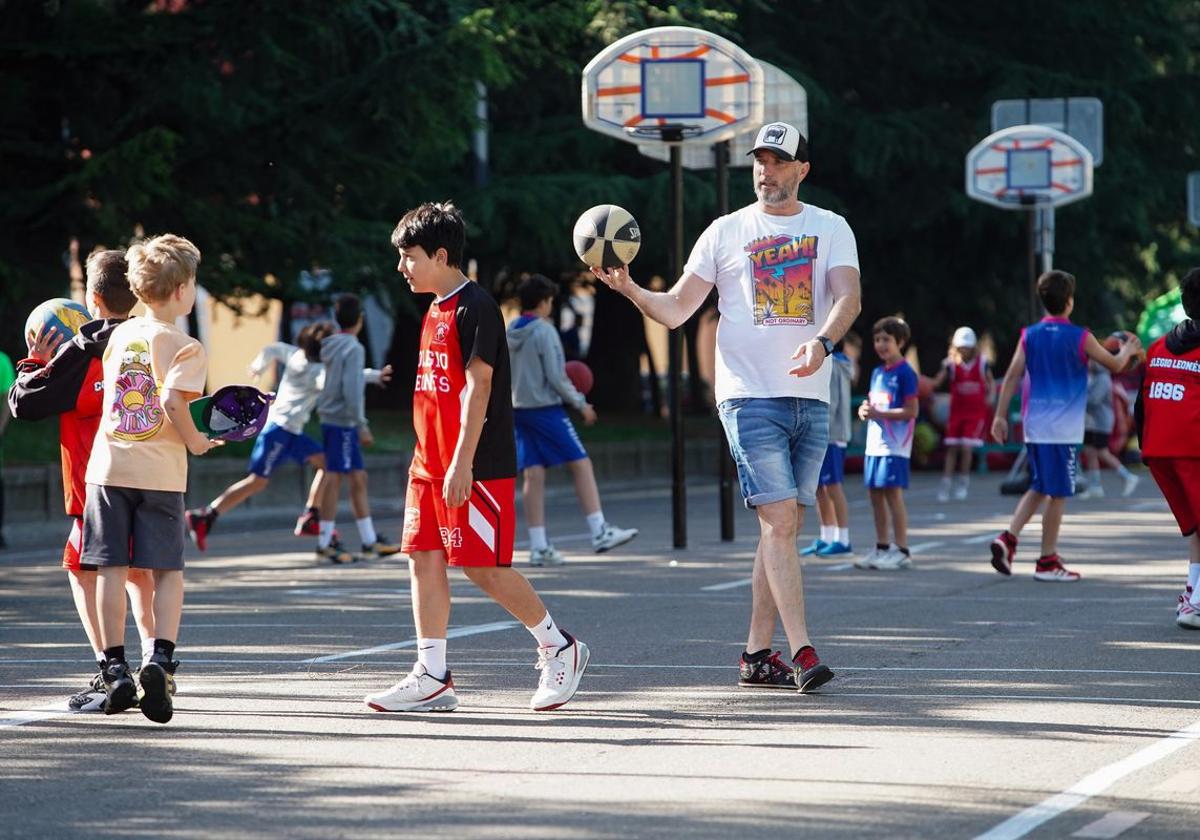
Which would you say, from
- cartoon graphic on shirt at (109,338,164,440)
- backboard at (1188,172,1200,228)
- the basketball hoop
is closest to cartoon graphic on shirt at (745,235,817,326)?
cartoon graphic on shirt at (109,338,164,440)

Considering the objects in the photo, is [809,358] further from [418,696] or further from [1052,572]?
[1052,572]

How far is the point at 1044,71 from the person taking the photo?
1253 inches

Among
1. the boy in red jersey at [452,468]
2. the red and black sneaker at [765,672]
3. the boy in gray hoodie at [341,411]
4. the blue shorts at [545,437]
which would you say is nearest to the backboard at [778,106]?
the boy in gray hoodie at [341,411]

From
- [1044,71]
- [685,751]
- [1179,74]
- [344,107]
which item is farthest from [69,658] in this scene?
[1179,74]

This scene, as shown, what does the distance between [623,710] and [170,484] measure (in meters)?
1.83

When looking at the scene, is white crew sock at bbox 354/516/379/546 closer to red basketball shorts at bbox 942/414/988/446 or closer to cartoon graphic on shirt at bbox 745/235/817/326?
cartoon graphic on shirt at bbox 745/235/817/326

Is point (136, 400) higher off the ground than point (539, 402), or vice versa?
point (136, 400)

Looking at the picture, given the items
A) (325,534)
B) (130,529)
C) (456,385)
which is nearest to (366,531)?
(325,534)

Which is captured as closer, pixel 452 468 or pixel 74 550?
pixel 452 468

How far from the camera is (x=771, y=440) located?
796 centimetres

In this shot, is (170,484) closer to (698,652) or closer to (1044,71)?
(698,652)

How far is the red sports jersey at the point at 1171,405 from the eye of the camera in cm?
1001

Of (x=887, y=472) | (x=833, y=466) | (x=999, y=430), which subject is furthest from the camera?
(x=833, y=466)

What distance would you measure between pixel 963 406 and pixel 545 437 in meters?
9.09
